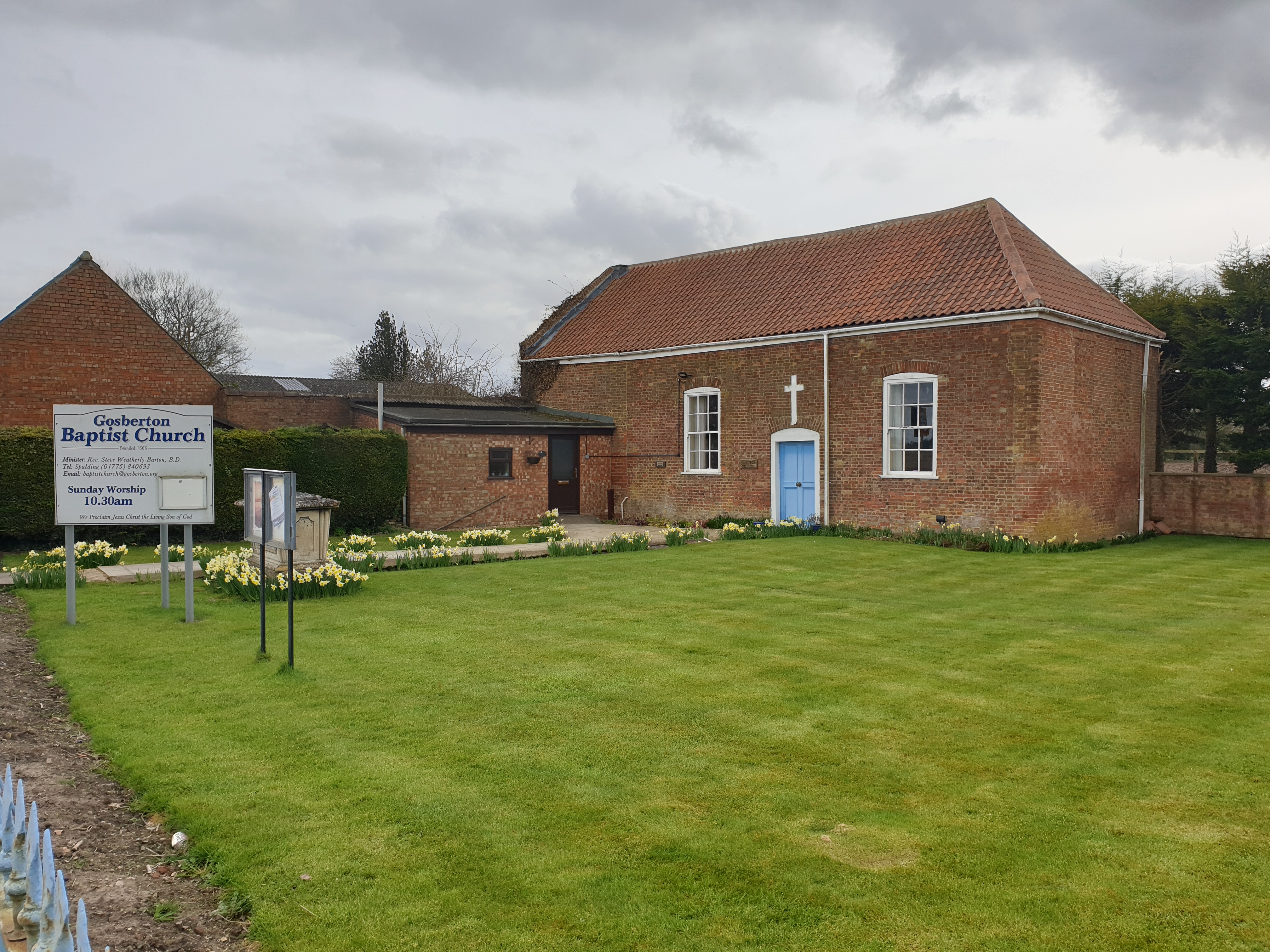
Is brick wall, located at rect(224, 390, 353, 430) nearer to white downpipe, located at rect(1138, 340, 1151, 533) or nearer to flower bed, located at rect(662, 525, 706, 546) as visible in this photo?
flower bed, located at rect(662, 525, 706, 546)

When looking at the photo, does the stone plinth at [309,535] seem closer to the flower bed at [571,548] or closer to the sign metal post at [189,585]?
the sign metal post at [189,585]

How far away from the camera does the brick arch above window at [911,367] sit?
19.8m

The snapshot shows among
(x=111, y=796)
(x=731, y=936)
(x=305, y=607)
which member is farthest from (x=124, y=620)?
(x=731, y=936)

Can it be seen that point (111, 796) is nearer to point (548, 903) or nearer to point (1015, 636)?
point (548, 903)

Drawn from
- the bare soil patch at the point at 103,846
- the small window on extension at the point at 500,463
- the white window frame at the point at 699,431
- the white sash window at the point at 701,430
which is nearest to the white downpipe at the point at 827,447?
the white window frame at the point at 699,431

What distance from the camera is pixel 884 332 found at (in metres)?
20.7

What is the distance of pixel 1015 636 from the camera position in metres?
9.82

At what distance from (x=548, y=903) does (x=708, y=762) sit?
1974 mm

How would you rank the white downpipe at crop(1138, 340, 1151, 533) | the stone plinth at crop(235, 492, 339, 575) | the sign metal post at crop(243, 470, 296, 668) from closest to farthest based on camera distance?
the sign metal post at crop(243, 470, 296, 668) → the stone plinth at crop(235, 492, 339, 575) → the white downpipe at crop(1138, 340, 1151, 533)

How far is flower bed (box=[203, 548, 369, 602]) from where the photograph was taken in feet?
38.9

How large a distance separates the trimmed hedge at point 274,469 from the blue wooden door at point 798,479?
9026 millimetres

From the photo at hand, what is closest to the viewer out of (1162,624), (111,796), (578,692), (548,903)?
(548,903)

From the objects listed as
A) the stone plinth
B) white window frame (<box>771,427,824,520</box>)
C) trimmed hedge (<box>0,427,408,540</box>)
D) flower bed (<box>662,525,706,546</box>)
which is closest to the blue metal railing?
the stone plinth

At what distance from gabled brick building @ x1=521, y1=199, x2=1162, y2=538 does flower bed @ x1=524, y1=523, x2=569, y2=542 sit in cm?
531
